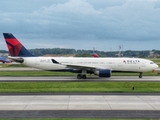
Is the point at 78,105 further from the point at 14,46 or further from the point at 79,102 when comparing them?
the point at 14,46

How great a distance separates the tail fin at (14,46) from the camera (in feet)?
A: 124

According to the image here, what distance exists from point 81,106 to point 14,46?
931 inches

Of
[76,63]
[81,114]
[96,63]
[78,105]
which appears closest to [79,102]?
[78,105]

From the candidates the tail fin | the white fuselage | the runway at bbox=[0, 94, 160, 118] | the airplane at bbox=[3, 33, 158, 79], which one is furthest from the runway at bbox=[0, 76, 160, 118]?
the tail fin

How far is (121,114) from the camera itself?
14.5 metres

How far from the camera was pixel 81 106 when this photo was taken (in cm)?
1672

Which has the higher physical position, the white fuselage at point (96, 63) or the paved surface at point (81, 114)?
the white fuselage at point (96, 63)

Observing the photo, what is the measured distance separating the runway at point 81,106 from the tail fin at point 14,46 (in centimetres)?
1803

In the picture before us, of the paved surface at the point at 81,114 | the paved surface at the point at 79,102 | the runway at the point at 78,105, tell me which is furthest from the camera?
the paved surface at the point at 79,102

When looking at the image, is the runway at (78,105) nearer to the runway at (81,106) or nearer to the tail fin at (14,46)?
the runway at (81,106)

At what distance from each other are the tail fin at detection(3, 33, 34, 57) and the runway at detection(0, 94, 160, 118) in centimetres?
1803

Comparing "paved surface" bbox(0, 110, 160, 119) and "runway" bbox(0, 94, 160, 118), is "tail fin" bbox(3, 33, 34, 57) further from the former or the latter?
"paved surface" bbox(0, 110, 160, 119)

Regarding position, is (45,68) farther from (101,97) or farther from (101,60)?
(101,97)

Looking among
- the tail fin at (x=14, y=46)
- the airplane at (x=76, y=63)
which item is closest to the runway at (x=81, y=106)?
the airplane at (x=76, y=63)
